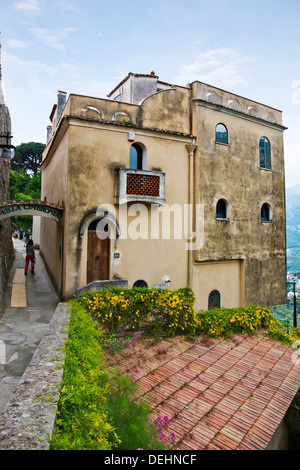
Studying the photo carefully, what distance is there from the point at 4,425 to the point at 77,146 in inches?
365

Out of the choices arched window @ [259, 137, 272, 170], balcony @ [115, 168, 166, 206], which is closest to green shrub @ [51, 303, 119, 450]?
balcony @ [115, 168, 166, 206]

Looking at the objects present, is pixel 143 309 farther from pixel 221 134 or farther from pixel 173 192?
pixel 221 134

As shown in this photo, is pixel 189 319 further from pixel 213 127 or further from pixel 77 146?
pixel 213 127

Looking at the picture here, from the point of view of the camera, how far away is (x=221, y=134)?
14344 millimetres

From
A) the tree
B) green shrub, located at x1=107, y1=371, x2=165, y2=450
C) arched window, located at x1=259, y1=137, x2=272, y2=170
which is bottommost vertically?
green shrub, located at x1=107, y1=371, x2=165, y2=450

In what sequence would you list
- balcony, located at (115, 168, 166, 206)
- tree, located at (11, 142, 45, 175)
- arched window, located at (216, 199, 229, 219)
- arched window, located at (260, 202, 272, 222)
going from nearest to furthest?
balcony, located at (115, 168, 166, 206) < arched window, located at (216, 199, 229, 219) < arched window, located at (260, 202, 272, 222) < tree, located at (11, 142, 45, 175)

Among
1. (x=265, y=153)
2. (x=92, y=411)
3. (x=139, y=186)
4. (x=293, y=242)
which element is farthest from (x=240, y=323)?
(x=293, y=242)

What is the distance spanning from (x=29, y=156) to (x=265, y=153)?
52729 mm

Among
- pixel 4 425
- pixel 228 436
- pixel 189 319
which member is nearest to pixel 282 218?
pixel 189 319

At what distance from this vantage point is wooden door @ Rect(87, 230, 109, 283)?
11.3 m

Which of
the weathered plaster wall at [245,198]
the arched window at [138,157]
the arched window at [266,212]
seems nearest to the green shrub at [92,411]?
the arched window at [138,157]

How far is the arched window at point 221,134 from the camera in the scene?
14.2 meters

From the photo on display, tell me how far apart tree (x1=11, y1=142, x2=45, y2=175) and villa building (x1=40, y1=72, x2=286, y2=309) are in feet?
149

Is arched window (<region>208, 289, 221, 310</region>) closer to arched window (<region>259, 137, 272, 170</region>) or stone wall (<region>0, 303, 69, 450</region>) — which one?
arched window (<region>259, 137, 272, 170</region>)
